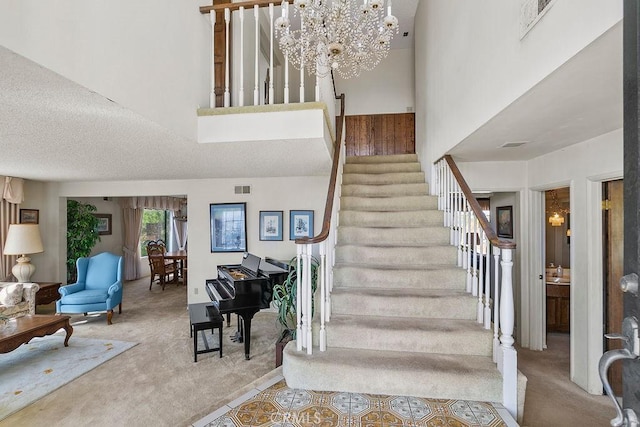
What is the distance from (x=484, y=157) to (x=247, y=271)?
336 centimetres

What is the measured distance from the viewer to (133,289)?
7.06 metres

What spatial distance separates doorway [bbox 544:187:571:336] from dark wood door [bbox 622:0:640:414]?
393 cm

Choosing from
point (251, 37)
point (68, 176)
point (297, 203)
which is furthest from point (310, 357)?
point (68, 176)

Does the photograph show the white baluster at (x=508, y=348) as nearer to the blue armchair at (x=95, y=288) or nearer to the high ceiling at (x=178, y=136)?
the high ceiling at (x=178, y=136)

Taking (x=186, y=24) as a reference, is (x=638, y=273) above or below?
below

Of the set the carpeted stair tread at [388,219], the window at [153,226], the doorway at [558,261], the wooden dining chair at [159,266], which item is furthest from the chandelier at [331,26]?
the window at [153,226]

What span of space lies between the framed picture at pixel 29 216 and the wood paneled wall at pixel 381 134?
19.5ft

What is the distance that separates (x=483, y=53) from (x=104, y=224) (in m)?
8.47

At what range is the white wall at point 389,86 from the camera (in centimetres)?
636

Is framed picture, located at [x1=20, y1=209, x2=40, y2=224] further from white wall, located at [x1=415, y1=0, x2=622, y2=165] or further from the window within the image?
white wall, located at [x1=415, y1=0, x2=622, y2=165]

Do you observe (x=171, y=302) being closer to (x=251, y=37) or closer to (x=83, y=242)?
(x=83, y=242)

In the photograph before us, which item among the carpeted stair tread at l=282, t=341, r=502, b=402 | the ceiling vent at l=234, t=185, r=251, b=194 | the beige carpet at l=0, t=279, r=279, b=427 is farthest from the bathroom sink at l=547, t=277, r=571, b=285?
the ceiling vent at l=234, t=185, r=251, b=194

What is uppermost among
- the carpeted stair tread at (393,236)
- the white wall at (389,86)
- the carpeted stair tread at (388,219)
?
the white wall at (389,86)

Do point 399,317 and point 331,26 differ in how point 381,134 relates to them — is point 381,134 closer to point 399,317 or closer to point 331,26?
point 331,26
